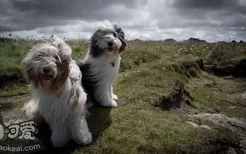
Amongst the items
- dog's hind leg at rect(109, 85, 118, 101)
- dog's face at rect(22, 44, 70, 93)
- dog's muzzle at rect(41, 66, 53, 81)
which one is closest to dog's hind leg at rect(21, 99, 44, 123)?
dog's face at rect(22, 44, 70, 93)

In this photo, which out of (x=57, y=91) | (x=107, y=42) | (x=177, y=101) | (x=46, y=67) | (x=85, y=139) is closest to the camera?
(x=46, y=67)

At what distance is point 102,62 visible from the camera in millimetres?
7152

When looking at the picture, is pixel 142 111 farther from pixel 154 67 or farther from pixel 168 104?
pixel 154 67

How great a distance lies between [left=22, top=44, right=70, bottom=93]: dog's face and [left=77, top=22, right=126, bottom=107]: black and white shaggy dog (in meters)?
1.66

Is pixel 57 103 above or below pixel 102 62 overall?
below

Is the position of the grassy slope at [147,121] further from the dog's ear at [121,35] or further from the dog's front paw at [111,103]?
the dog's ear at [121,35]

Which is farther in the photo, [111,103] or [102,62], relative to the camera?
[111,103]

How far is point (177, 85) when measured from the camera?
11086 mm

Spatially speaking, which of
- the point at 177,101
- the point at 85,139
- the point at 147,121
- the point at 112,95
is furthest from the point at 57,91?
the point at 177,101

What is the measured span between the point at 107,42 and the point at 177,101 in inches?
171

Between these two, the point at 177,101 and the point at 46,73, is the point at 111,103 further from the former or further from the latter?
the point at 177,101

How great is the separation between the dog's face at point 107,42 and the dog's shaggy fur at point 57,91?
0.99 metres

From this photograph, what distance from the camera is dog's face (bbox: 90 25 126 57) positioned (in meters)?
6.82

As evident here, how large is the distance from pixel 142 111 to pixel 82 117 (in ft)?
7.72
